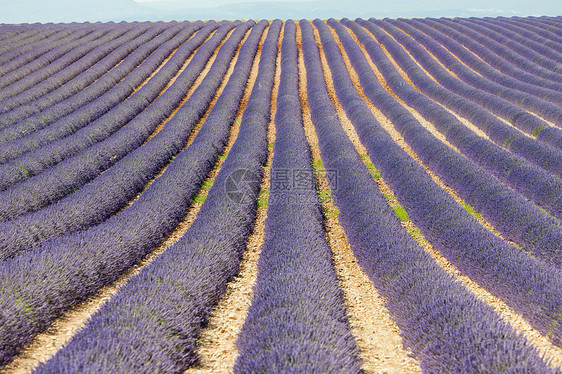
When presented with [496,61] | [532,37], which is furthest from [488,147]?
[532,37]

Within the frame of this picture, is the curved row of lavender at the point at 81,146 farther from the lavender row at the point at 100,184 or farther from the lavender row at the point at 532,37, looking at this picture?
the lavender row at the point at 532,37

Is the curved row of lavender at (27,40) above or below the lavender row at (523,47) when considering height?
above

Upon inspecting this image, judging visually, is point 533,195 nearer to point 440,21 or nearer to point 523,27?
point 523,27

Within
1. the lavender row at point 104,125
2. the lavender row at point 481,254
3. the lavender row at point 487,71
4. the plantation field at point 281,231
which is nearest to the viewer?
the plantation field at point 281,231

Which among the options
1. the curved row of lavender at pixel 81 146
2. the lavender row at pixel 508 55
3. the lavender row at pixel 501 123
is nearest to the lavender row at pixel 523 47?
the lavender row at pixel 508 55

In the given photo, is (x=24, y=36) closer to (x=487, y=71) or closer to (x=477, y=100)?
(x=477, y=100)

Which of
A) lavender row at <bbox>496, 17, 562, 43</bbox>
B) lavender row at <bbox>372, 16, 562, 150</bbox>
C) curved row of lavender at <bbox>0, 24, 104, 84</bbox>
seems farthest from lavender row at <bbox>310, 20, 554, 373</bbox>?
lavender row at <bbox>496, 17, 562, 43</bbox>

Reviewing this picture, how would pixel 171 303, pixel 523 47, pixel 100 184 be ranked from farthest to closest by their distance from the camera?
pixel 523 47, pixel 100 184, pixel 171 303
